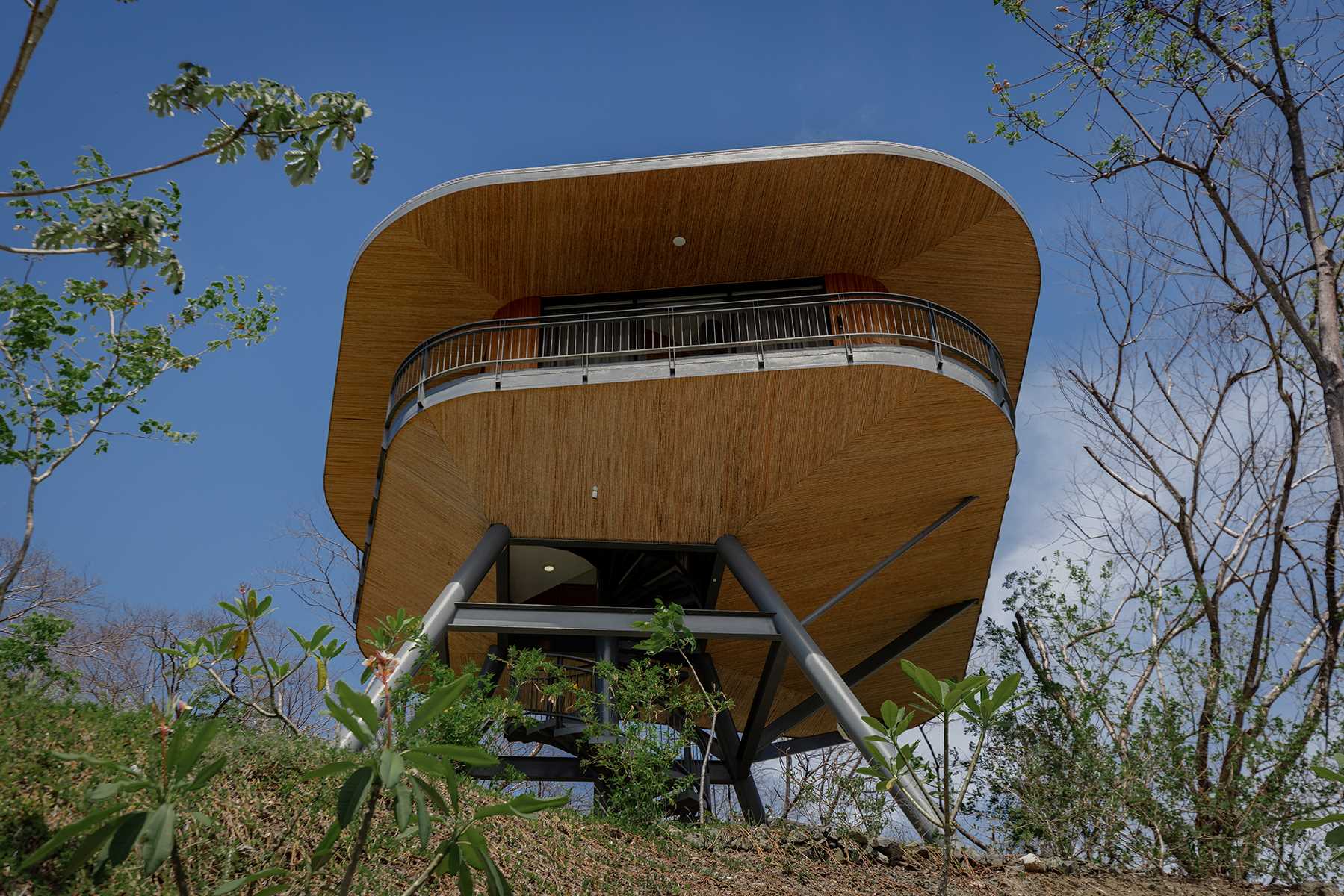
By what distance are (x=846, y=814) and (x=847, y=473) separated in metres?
4.63

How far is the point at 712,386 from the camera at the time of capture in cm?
1145

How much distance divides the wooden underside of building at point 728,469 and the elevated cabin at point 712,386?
0.13ft

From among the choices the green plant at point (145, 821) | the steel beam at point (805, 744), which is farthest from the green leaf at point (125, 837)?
the steel beam at point (805, 744)

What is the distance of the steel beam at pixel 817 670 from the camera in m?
9.48

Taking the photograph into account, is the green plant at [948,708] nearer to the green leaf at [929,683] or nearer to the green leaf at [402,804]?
the green leaf at [929,683]

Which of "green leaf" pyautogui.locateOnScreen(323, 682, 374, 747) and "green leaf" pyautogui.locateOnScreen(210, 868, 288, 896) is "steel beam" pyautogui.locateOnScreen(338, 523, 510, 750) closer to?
"green leaf" pyautogui.locateOnScreen(210, 868, 288, 896)

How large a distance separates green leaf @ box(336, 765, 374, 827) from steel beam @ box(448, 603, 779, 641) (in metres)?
8.56

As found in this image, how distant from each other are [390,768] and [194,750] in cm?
72

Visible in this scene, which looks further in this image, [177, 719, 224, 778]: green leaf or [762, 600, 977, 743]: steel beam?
[762, 600, 977, 743]: steel beam

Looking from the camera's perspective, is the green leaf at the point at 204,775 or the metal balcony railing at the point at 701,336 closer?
the green leaf at the point at 204,775

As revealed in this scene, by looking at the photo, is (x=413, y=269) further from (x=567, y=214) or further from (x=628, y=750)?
(x=628, y=750)

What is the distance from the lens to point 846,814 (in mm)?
8867

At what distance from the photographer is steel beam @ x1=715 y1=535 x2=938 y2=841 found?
373 inches

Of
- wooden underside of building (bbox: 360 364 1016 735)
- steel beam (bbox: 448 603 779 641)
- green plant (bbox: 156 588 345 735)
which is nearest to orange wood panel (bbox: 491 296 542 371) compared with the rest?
wooden underside of building (bbox: 360 364 1016 735)
